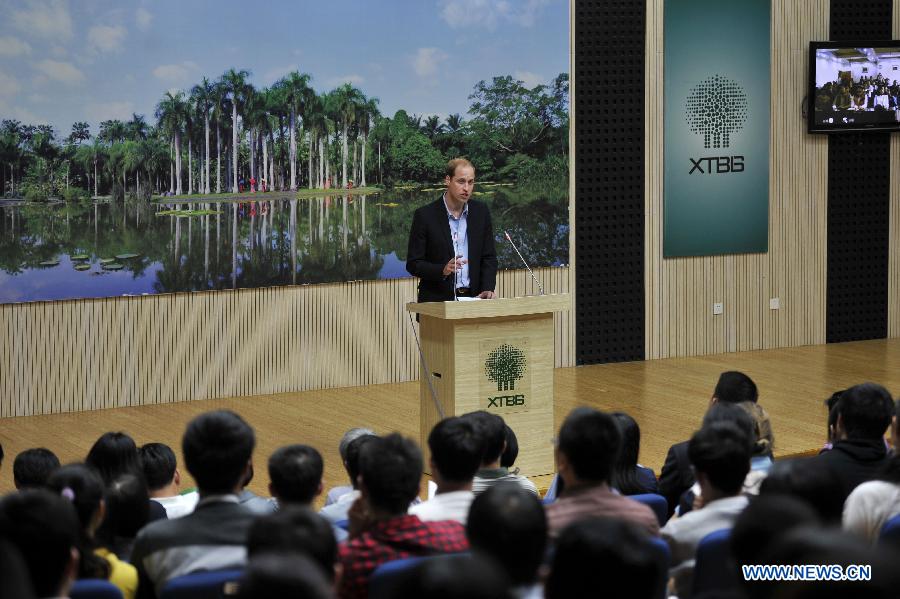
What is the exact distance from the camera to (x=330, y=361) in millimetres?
9336

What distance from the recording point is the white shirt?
336cm

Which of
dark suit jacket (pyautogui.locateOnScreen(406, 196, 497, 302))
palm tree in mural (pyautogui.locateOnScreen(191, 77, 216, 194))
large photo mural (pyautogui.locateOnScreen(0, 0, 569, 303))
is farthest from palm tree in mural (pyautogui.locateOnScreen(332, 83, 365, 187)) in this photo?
dark suit jacket (pyautogui.locateOnScreen(406, 196, 497, 302))

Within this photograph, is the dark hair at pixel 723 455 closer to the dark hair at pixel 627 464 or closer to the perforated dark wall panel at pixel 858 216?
the dark hair at pixel 627 464

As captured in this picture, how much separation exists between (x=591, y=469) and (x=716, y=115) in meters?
7.73

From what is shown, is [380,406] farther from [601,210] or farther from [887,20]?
[887,20]

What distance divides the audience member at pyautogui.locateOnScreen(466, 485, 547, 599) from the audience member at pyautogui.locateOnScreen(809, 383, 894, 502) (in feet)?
6.36

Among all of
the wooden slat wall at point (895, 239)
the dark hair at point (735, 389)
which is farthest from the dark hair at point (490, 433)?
the wooden slat wall at point (895, 239)

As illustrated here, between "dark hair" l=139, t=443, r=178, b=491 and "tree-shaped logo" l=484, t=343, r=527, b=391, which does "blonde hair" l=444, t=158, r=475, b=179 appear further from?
"dark hair" l=139, t=443, r=178, b=491

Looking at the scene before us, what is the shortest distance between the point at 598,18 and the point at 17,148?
486 centimetres

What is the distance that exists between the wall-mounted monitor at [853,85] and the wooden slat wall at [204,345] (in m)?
3.25

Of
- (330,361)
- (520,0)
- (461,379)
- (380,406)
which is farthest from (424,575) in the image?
(520,0)

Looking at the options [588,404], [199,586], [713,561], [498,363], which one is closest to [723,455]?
[713,561]

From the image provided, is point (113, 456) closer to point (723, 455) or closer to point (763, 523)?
point (723, 455)

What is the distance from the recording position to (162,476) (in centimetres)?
418
